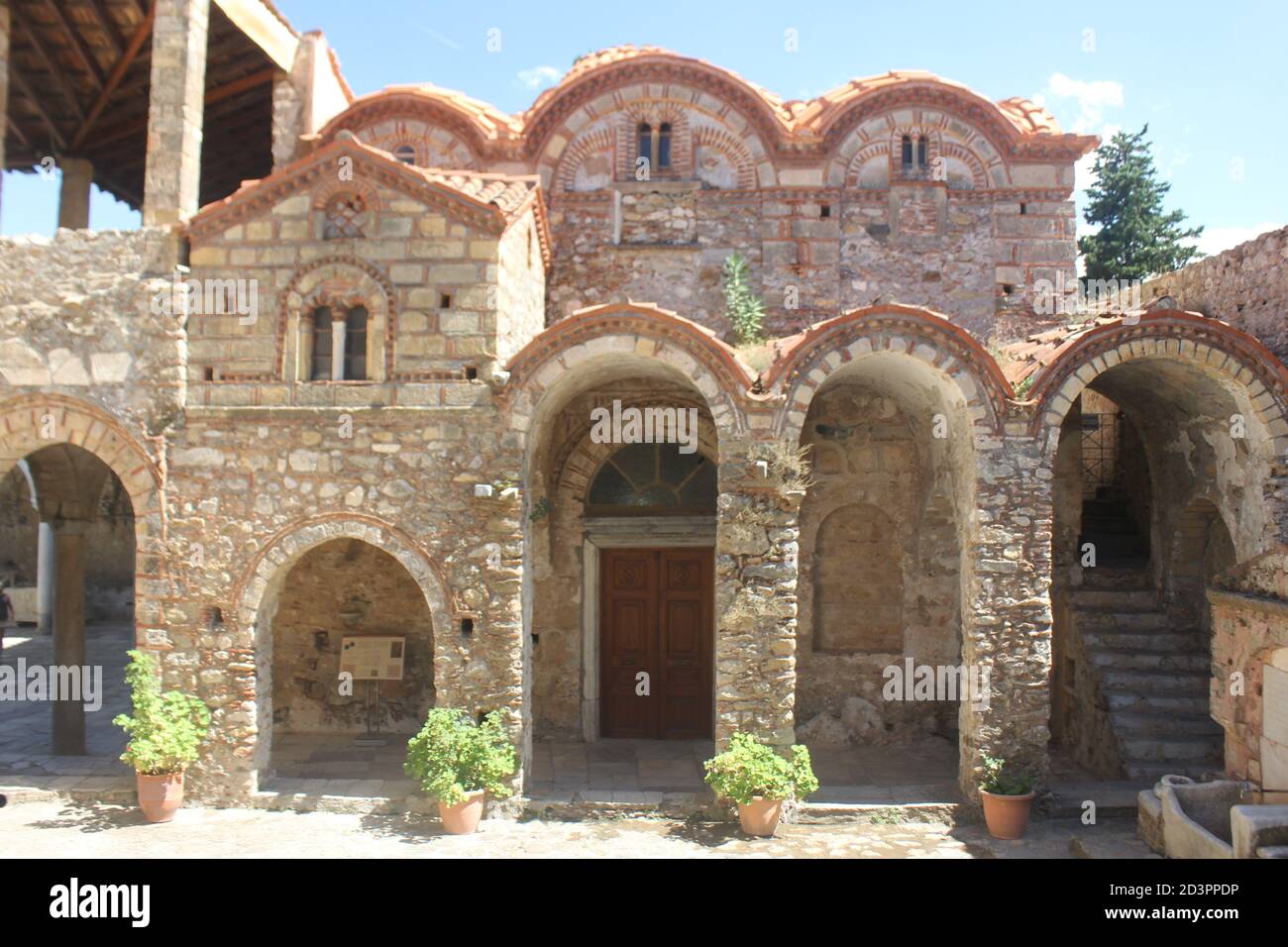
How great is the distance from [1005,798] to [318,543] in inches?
276

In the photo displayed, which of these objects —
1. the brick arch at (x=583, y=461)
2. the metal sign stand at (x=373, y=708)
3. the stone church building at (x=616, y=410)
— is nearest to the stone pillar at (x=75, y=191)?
the stone church building at (x=616, y=410)

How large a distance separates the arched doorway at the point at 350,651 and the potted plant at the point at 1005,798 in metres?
6.47

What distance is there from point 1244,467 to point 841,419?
14.0 feet

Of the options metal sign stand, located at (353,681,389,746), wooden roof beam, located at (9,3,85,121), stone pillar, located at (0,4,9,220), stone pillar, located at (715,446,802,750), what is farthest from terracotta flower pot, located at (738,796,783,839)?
wooden roof beam, located at (9,3,85,121)

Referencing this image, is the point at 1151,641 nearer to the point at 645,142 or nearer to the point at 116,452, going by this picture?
the point at 645,142

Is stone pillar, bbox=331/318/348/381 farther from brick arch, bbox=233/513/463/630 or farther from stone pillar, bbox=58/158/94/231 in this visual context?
stone pillar, bbox=58/158/94/231

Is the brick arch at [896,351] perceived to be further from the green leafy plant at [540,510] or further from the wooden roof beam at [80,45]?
the wooden roof beam at [80,45]

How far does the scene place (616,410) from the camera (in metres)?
11.7

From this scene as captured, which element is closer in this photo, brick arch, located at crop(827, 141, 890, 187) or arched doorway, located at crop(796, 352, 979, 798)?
arched doorway, located at crop(796, 352, 979, 798)

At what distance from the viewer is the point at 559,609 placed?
11.7 m

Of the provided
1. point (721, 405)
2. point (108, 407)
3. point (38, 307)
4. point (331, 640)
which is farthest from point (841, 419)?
point (38, 307)

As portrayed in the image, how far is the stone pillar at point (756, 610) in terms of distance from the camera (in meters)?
9.14

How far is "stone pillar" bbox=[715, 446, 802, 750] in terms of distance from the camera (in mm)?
9141

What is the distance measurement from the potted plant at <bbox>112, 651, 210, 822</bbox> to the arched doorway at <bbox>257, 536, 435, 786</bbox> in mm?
2220
